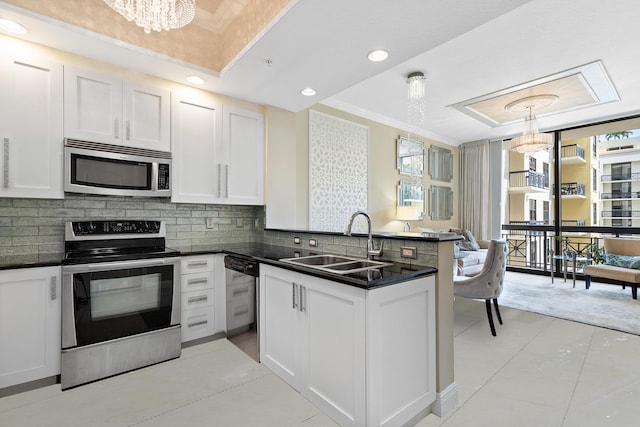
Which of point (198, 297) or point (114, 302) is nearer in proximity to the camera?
point (114, 302)

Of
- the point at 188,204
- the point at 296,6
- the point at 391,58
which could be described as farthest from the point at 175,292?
the point at 391,58

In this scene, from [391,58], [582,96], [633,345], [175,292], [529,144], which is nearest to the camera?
[391,58]

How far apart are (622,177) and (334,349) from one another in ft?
24.0

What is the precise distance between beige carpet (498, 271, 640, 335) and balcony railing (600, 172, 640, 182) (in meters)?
2.14

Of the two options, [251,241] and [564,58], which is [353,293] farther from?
[564,58]

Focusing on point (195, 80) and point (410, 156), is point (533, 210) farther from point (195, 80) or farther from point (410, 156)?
point (195, 80)

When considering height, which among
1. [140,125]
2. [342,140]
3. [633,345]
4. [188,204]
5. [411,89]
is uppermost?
[411,89]

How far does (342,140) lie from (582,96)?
3.37m

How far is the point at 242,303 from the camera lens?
273 centimetres

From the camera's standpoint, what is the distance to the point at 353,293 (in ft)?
5.29

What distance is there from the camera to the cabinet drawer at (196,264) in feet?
9.06

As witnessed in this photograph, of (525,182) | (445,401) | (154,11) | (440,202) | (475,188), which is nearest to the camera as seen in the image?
(154,11)

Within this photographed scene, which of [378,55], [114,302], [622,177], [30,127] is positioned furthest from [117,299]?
[622,177]

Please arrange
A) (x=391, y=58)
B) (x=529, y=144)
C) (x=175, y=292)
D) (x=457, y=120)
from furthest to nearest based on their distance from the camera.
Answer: (x=457, y=120) → (x=529, y=144) → (x=175, y=292) → (x=391, y=58)
